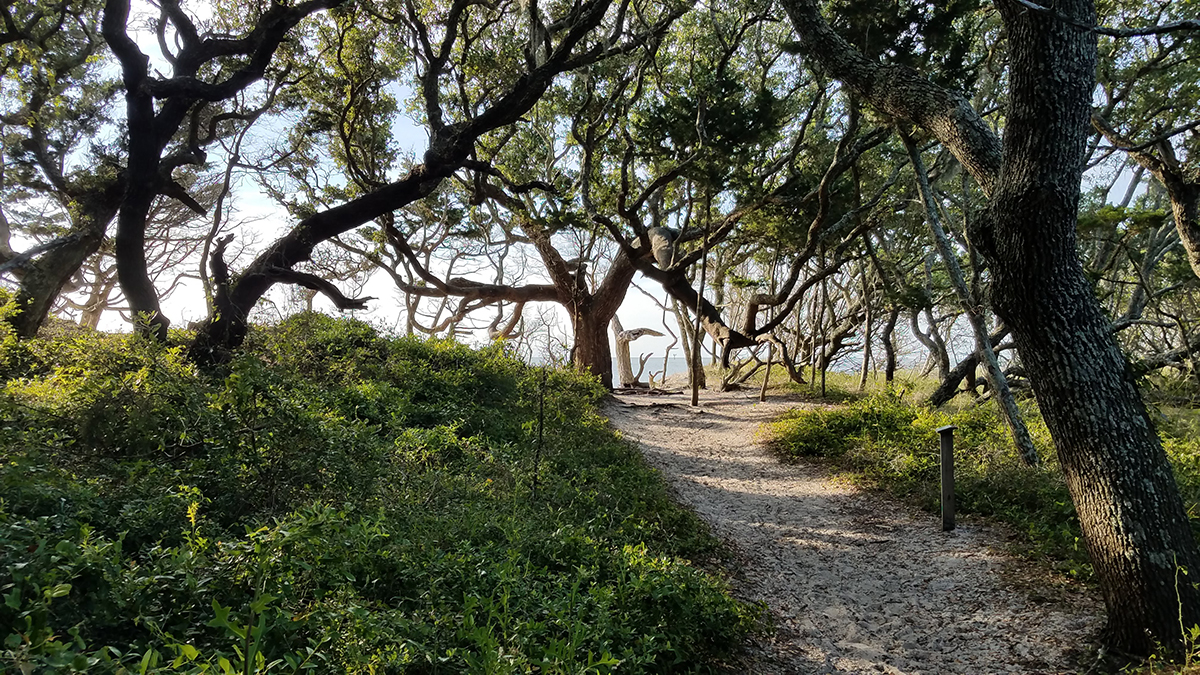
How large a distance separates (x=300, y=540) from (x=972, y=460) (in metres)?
7.69

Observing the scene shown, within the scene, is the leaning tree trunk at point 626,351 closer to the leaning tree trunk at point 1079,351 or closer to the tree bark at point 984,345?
the tree bark at point 984,345

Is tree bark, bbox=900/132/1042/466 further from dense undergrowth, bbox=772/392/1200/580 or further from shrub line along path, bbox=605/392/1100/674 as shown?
shrub line along path, bbox=605/392/1100/674

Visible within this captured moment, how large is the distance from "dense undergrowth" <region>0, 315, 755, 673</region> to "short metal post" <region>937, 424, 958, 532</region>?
8.46 ft

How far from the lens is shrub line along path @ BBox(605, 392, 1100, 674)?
3854 mm

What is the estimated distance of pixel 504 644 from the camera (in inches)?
109

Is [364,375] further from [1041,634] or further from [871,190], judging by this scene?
[871,190]

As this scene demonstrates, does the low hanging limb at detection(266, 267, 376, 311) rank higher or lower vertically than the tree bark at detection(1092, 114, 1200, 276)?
lower

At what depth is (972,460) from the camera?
710cm

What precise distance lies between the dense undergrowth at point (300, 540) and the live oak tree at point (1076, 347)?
7.79 ft

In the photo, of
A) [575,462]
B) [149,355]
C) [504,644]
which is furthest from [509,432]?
[504,644]

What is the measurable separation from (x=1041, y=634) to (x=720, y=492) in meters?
4.04

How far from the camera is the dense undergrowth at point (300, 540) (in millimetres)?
2059

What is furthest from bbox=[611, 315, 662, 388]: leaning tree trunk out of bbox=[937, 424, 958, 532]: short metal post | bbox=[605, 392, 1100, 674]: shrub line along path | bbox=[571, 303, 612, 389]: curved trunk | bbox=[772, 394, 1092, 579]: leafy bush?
bbox=[937, 424, 958, 532]: short metal post

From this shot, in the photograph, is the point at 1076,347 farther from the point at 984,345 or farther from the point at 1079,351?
the point at 984,345
